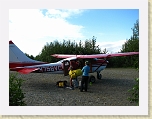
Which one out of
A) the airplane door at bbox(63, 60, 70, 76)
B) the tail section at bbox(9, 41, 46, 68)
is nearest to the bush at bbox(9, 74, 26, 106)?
the tail section at bbox(9, 41, 46, 68)

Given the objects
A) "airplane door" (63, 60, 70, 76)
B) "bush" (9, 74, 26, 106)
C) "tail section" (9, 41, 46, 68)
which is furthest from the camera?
"airplane door" (63, 60, 70, 76)

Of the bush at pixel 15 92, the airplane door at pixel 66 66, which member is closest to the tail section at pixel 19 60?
the airplane door at pixel 66 66

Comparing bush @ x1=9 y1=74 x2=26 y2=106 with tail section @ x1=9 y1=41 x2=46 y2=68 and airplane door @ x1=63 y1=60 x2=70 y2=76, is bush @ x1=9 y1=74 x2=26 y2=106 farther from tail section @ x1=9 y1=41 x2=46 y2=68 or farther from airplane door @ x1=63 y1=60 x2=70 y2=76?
airplane door @ x1=63 y1=60 x2=70 y2=76

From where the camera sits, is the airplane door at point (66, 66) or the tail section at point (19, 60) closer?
the tail section at point (19, 60)

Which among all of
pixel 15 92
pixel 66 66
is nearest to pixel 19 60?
pixel 66 66

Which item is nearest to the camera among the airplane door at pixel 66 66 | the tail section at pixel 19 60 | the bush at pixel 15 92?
the bush at pixel 15 92

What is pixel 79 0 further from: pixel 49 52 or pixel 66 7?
pixel 49 52

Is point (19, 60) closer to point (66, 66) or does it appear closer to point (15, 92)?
point (66, 66)

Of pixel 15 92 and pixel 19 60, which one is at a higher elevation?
pixel 19 60


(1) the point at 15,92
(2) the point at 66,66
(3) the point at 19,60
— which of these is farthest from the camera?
(2) the point at 66,66

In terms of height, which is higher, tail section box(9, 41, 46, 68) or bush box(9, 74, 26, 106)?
tail section box(9, 41, 46, 68)

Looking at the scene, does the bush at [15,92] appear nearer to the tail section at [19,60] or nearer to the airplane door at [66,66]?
the tail section at [19,60]

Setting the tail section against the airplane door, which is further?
the airplane door

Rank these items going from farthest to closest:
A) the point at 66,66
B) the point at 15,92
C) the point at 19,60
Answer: the point at 66,66 → the point at 19,60 → the point at 15,92
